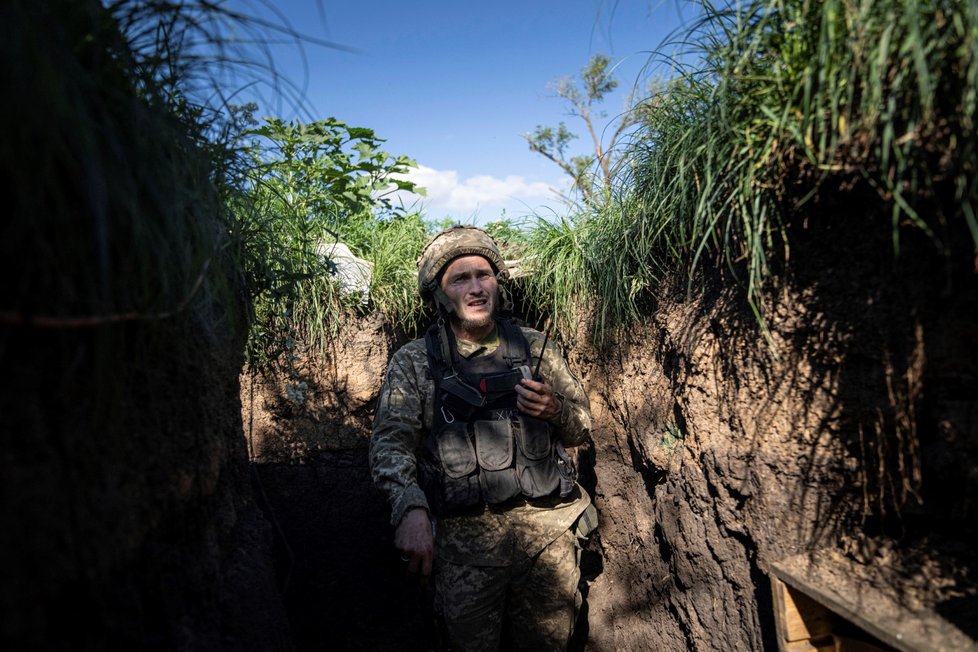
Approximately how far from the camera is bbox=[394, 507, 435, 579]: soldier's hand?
7.48 feet

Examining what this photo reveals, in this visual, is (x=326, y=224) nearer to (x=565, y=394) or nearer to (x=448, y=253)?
(x=448, y=253)

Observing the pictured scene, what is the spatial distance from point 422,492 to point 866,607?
64.0 inches

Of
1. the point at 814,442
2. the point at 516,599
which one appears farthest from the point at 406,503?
the point at 814,442

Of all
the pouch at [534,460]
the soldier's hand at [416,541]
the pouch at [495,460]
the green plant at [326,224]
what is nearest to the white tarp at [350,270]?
the green plant at [326,224]

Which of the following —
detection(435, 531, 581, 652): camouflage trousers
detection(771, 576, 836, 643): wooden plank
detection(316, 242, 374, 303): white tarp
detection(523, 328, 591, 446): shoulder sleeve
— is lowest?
detection(435, 531, 581, 652): camouflage trousers

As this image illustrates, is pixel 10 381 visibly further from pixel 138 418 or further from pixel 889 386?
pixel 889 386

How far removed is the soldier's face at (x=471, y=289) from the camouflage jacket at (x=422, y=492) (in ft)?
0.56

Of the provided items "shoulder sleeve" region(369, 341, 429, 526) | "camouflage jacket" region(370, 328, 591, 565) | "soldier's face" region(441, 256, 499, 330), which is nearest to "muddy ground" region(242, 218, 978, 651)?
"camouflage jacket" region(370, 328, 591, 565)

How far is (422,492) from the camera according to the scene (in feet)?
7.96

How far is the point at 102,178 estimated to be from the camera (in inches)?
38.0

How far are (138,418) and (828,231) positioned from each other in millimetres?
1951

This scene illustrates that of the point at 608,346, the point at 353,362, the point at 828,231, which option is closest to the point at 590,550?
the point at 608,346

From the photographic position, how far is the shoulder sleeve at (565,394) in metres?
2.79

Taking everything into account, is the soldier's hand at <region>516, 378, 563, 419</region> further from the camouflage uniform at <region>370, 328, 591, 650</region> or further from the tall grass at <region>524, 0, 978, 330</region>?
the tall grass at <region>524, 0, 978, 330</region>
